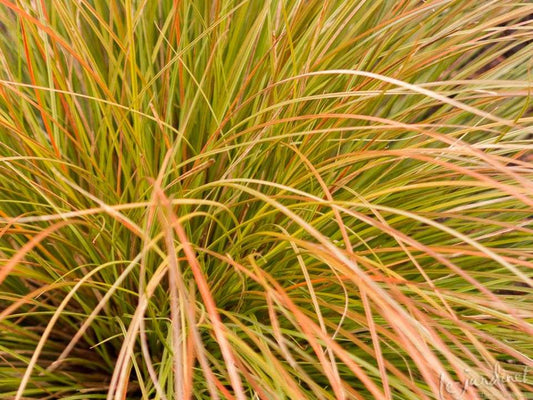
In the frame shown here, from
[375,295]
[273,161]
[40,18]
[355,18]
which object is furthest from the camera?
[355,18]

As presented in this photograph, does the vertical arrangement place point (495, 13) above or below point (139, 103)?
above

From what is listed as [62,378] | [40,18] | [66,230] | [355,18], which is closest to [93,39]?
[40,18]

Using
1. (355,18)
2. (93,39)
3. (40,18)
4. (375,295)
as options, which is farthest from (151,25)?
(375,295)

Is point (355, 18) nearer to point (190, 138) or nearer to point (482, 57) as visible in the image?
point (482, 57)

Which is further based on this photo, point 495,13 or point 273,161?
point 495,13

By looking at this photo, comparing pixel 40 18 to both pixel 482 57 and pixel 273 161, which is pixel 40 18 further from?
pixel 482 57

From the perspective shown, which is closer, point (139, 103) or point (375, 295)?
point (375, 295)

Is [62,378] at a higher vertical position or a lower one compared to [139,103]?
lower

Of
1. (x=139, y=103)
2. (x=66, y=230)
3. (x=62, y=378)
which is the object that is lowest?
(x=62, y=378)

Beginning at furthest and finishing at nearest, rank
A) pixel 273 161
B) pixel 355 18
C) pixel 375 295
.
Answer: pixel 355 18 → pixel 273 161 → pixel 375 295
